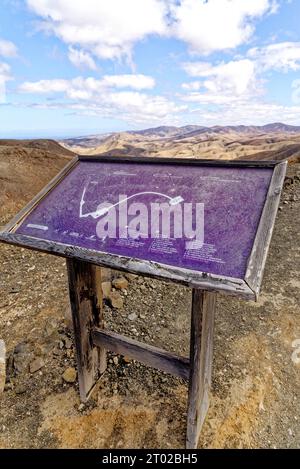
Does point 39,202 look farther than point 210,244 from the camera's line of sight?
Yes

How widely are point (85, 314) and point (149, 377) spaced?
1101mm

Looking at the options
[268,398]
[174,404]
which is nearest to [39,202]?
[174,404]

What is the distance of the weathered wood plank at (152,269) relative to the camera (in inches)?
65.4

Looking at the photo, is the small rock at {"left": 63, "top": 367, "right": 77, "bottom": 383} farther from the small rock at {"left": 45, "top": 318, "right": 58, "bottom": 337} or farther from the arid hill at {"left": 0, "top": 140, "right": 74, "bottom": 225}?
the arid hill at {"left": 0, "top": 140, "right": 74, "bottom": 225}

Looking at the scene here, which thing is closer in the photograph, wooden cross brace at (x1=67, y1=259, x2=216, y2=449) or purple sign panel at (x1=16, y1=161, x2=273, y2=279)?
purple sign panel at (x1=16, y1=161, x2=273, y2=279)

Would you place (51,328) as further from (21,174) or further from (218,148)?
(218,148)

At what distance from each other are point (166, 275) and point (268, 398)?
7.58 feet

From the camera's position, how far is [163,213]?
215 centimetres

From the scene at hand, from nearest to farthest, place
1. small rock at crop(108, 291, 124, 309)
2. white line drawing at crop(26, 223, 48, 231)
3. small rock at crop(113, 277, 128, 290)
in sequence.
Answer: white line drawing at crop(26, 223, 48, 231), small rock at crop(108, 291, 124, 309), small rock at crop(113, 277, 128, 290)

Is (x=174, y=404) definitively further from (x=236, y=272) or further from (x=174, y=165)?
(x=174, y=165)

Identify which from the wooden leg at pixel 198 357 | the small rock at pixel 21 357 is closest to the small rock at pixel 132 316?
the small rock at pixel 21 357

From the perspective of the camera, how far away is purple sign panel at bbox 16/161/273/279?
1.89 metres

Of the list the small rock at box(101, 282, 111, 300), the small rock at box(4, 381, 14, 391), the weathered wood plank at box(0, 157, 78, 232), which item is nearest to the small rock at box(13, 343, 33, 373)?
the small rock at box(4, 381, 14, 391)

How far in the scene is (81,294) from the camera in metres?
2.94
